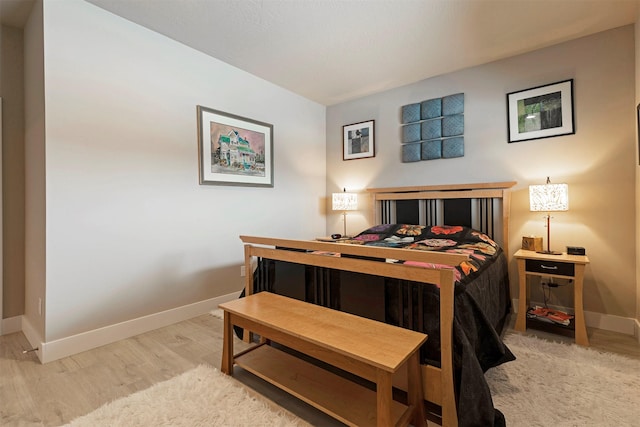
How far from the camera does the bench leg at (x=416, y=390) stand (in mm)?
1383

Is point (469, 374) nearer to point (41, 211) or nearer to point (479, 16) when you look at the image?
point (479, 16)

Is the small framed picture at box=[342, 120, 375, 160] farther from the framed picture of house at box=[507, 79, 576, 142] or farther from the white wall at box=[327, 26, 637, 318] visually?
the framed picture of house at box=[507, 79, 576, 142]

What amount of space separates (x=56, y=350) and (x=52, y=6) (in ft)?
7.86

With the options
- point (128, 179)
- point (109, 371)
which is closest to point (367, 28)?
point (128, 179)

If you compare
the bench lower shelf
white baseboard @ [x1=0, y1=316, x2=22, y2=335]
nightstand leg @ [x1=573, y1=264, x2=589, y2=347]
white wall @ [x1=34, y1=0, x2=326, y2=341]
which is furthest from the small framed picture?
white baseboard @ [x1=0, y1=316, x2=22, y2=335]

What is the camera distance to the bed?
4.34 feet

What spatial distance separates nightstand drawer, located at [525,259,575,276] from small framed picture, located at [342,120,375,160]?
2192mm

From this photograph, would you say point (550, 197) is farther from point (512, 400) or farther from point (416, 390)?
point (416, 390)

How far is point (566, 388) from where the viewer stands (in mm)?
1675

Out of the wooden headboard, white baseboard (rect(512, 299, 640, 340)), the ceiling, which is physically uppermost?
the ceiling

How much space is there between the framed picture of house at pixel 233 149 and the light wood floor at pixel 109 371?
4.86 feet

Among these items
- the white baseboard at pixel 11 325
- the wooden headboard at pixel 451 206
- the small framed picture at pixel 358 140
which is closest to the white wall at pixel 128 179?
the white baseboard at pixel 11 325

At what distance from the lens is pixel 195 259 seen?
2.86 metres

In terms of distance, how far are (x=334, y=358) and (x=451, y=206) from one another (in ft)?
8.09
